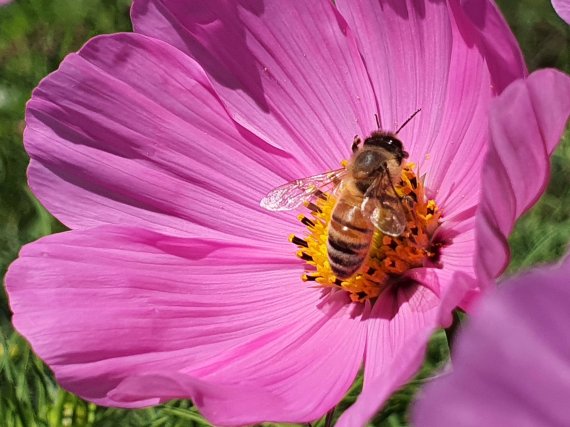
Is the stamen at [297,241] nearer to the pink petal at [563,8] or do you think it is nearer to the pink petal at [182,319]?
the pink petal at [182,319]

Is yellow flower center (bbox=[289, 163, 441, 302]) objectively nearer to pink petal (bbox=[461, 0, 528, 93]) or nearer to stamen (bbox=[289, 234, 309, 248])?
stamen (bbox=[289, 234, 309, 248])

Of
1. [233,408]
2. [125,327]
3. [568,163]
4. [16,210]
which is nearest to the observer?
[233,408]

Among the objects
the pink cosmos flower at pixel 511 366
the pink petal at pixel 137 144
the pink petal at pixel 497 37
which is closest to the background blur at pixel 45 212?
the pink petal at pixel 137 144

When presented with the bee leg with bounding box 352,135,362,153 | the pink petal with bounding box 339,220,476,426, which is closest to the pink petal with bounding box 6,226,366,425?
the pink petal with bounding box 339,220,476,426

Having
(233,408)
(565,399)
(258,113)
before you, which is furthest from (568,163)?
(565,399)

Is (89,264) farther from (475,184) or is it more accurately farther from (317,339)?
(475,184)

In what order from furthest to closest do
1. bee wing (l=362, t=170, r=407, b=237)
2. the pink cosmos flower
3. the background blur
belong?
the background blur
bee wing (l=362, t=170, r=407, b=237)
the pink cosmos flower

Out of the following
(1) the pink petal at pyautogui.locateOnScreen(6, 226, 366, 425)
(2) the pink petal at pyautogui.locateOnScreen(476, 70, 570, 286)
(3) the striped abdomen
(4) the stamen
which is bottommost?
(1) the pink petal at pyautogui.locateOnScreen(6, 226, 366, 425)
